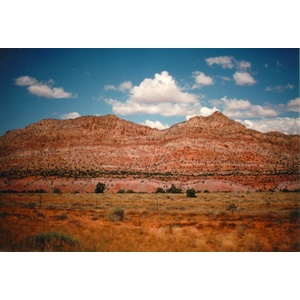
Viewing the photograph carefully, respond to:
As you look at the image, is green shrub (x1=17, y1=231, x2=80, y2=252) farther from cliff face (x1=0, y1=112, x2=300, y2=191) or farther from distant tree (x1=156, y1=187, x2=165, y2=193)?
cliff face (x1=0, y1=112, x2=300, y2=191)

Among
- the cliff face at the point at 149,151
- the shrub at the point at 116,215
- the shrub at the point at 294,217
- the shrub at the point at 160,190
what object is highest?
the cliff face at the point at 149,151

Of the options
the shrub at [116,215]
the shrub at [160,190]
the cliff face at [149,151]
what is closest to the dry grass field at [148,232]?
the shrub at [116,215]

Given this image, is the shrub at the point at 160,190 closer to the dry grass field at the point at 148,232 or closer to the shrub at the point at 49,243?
the dry grass field at the point at 148,232

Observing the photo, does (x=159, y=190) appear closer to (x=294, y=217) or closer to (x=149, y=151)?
(x=149, y=151)

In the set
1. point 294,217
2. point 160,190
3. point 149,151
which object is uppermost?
point 149,151

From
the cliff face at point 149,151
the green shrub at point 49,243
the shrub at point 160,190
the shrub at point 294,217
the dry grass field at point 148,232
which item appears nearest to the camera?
the green shrub at point 49,243

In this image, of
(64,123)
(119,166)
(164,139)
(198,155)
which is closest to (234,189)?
(198,155)

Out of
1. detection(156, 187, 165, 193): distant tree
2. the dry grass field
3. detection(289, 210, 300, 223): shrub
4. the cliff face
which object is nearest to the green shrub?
the dry grass field

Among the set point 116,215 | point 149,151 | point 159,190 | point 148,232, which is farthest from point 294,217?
point 149,151
